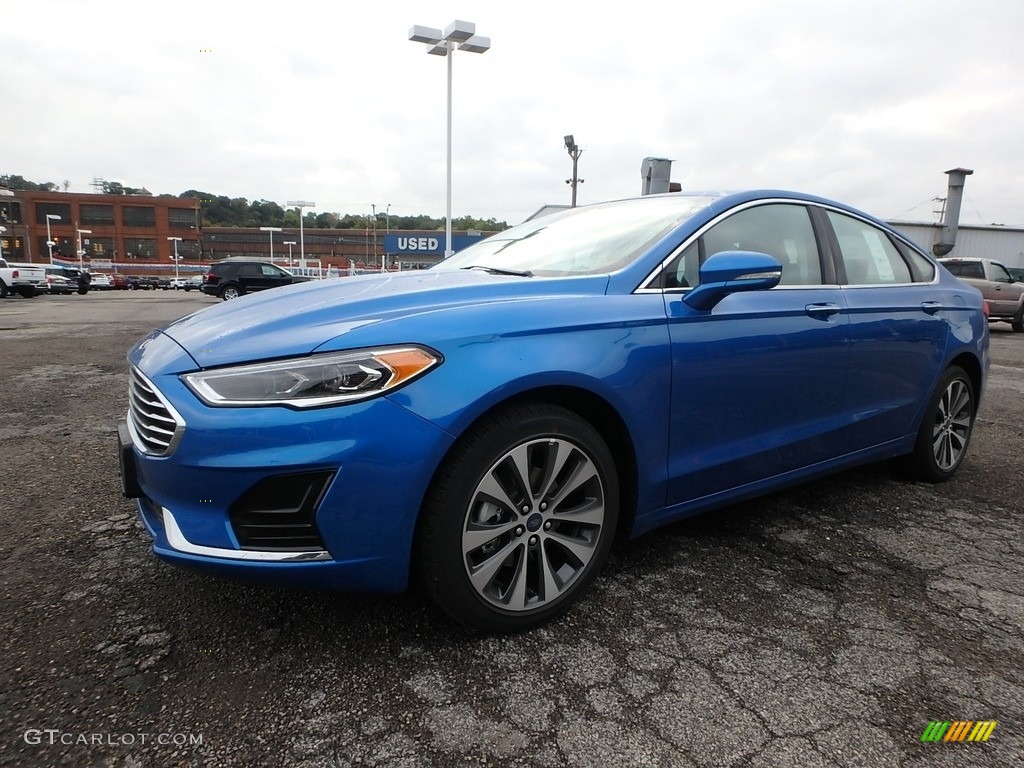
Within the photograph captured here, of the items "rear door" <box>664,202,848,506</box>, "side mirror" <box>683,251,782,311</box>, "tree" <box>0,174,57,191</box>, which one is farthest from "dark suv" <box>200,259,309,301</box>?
"tree" <box>0,174,57,191</box>

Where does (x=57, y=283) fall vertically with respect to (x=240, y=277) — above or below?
below

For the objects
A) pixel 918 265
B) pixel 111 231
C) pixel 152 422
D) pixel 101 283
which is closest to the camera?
pixel 152 422

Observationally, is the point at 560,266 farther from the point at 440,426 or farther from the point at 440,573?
the point at 440,573

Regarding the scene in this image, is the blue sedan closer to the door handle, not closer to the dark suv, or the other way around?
the door handle

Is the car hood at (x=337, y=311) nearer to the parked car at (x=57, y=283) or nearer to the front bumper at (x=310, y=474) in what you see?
the front bumper at (x=310, y=474)

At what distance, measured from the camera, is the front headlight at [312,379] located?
1754 mm

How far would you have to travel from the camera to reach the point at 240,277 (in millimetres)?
23875

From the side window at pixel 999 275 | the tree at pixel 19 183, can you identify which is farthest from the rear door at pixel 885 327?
the tree at pixel 19 183

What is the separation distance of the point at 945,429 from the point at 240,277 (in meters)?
24.0

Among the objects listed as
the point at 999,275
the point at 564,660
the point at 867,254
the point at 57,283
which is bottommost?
the point at 564,660

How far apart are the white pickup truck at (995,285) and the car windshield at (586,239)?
596 inches

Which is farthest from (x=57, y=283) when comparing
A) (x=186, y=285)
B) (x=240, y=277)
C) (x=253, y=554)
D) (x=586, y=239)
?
(x=253, y=554)

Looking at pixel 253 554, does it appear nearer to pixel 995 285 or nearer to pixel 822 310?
pixel 822 310

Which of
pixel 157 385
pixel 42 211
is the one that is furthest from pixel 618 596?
pixel 42 211
